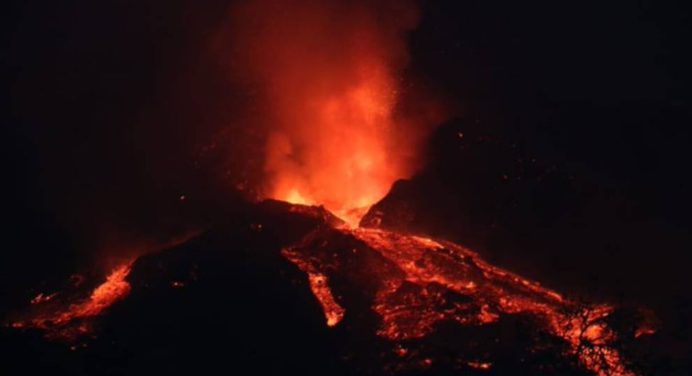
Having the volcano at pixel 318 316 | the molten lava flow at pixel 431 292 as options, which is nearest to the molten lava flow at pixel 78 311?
the volcano at pixel 318 316

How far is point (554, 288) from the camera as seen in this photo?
1233 inches

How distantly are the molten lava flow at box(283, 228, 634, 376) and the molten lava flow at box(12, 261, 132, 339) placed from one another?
6.33 metres

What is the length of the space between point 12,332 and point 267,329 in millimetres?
7479

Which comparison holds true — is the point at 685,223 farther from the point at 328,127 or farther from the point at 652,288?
the point at 328,127

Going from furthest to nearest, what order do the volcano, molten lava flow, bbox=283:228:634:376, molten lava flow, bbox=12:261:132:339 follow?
molten lava flow, bbox=12:261:132:339, molten lava flow, bbox=283:228:634:376, the volcano

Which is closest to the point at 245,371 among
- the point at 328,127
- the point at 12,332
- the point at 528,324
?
the point at 12,332

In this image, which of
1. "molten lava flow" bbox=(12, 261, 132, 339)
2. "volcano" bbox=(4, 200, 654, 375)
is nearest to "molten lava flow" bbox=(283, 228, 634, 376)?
"volcano" bbox=(4, 200, 654, 375)

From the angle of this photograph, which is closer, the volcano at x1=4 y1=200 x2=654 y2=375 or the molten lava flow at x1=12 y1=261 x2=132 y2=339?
the volcano at x1=4 y1=200 x2=654 y2=375

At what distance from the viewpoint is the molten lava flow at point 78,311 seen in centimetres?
2280

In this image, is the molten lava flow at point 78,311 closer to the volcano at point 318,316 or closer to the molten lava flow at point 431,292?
the volcano at point 318,316

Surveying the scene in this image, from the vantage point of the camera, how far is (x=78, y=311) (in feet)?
82.1

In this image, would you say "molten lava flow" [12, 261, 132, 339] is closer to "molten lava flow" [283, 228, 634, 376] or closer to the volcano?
the volcano

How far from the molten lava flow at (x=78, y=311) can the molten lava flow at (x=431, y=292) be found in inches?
249

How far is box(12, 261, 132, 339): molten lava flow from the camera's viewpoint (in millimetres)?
22797
